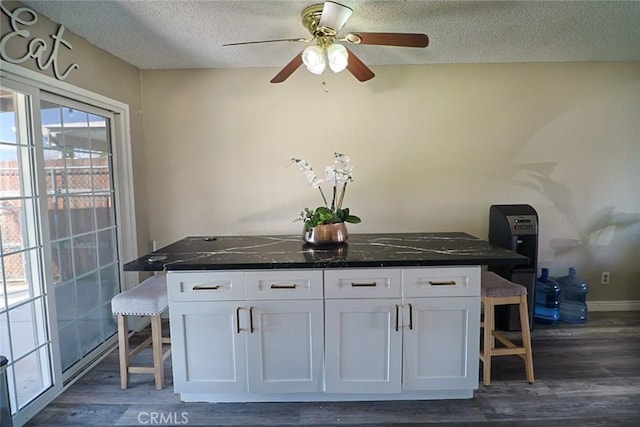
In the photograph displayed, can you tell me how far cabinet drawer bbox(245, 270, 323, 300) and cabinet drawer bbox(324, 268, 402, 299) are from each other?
0.22 ft

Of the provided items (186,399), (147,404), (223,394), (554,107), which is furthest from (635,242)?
(147,404)

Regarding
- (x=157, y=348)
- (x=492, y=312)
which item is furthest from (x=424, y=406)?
(x=157, y=348)

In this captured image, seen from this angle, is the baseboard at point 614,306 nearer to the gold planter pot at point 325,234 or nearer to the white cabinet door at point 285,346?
the gold planter pot at point 325,234

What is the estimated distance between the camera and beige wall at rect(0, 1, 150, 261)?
1.94 metres

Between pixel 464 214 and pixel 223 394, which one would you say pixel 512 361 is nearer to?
pixel 464 214

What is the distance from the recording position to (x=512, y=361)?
2.44m

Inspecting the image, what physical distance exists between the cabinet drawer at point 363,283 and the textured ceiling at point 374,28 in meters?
1.57

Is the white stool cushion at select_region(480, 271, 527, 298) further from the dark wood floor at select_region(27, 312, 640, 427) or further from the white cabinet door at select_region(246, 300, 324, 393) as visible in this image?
the white cabinet door at select_region(246, 300, 324, 393)

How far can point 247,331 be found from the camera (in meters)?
1.92

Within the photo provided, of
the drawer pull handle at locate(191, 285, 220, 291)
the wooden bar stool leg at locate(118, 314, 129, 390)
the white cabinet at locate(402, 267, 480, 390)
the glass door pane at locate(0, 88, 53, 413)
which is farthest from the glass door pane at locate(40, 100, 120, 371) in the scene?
the white cabinet at locate(402, 267, 480, 390)

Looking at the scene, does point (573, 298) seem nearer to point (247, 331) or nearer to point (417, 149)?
point (417, 149)

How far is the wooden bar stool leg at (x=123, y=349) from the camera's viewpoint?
7.01ft

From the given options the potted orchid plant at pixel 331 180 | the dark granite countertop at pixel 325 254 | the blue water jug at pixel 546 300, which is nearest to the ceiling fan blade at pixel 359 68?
the potted orchid plant at pixel 331 180

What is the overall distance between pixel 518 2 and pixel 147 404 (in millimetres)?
3284
